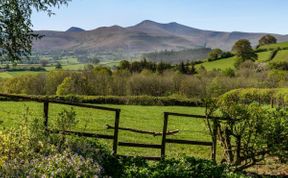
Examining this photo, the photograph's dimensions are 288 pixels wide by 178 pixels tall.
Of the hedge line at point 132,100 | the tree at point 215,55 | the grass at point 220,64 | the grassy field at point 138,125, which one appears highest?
the tree at point 215,55

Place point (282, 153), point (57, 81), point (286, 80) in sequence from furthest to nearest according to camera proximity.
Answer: point (286, 80)
point (57, 81)
point (282, 153)

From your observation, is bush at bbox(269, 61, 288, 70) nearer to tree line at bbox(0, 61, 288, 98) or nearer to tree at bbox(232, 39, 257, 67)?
tree at bbox(232, 39, 257, 67)

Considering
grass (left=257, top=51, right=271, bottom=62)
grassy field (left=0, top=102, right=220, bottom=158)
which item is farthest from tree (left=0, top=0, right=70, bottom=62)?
grass (left=257, top=51, right=271, bottom=62)

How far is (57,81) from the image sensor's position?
60000mm

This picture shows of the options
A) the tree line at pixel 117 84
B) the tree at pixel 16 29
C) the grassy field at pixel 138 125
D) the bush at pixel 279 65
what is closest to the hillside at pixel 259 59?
the bush at pixel 279 65

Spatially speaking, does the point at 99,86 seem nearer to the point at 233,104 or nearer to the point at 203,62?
the point at 233,104

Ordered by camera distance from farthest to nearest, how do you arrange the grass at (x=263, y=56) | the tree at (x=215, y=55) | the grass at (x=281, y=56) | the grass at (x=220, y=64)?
the tree at (x=215, y=55) < the grass at (x=263, y=56) < the grass at (x=220, y=64) < the grass at (x=281, y=56)

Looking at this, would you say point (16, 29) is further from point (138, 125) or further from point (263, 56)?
point (263, 56)

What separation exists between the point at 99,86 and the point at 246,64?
1819 inches

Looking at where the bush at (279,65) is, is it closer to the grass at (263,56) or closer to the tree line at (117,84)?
the grass at (263,56)

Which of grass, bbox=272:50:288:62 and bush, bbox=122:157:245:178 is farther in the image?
grass, bbox=272:50:288:62

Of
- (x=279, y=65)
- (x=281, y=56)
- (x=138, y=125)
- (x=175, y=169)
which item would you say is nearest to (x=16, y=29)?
(x=175, y=169)

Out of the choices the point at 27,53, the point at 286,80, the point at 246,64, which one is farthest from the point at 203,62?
the point at 27,53

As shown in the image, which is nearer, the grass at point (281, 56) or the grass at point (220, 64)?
the grass at point (281, 56)
